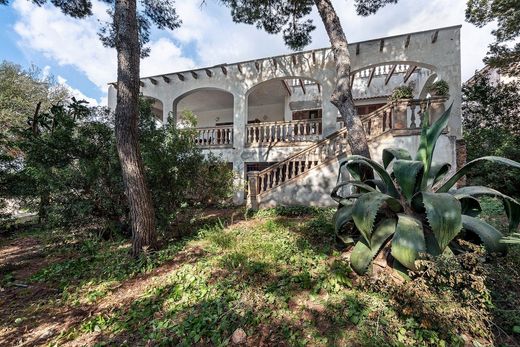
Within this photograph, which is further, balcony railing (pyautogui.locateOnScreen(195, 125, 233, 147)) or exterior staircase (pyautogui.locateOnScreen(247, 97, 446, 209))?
balcony railing (pyautogui.locateOnScreen(195, 125, 233, 147))

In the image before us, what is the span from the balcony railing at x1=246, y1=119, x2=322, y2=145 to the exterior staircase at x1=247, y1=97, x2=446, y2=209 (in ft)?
4.98

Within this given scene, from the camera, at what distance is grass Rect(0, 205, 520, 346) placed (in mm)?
1881

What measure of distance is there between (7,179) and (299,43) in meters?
8.72

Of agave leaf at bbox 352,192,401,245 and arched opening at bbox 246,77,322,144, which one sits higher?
arched opening at bbox 246,77,322,144

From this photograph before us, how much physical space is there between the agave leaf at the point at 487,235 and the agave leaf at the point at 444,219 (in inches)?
18.1

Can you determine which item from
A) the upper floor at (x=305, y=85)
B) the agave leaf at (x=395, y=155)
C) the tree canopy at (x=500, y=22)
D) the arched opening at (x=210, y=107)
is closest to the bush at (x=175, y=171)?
the upper floor at (x=305, y=85)

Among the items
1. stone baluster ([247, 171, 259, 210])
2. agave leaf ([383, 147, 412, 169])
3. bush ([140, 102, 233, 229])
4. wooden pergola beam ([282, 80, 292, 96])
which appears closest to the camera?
agave leaf ([383, 147, 412, 169])

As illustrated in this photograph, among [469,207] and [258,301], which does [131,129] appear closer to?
[258,301]

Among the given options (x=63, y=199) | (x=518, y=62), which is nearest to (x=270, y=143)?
(x=63, y=199)

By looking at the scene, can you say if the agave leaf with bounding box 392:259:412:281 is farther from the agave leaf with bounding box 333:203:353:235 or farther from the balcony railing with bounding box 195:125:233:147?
the balcony railing with bounding box 195:125:233:147

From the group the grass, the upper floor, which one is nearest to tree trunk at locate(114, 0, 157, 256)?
the grass

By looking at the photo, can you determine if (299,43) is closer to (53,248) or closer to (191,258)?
(191,258)

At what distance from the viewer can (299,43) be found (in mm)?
7914

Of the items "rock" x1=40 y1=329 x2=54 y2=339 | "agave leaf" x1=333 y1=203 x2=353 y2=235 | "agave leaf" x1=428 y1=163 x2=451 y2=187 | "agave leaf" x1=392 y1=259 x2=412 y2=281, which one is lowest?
"rock" x1=40 y1=329 x2=54 y2=339
